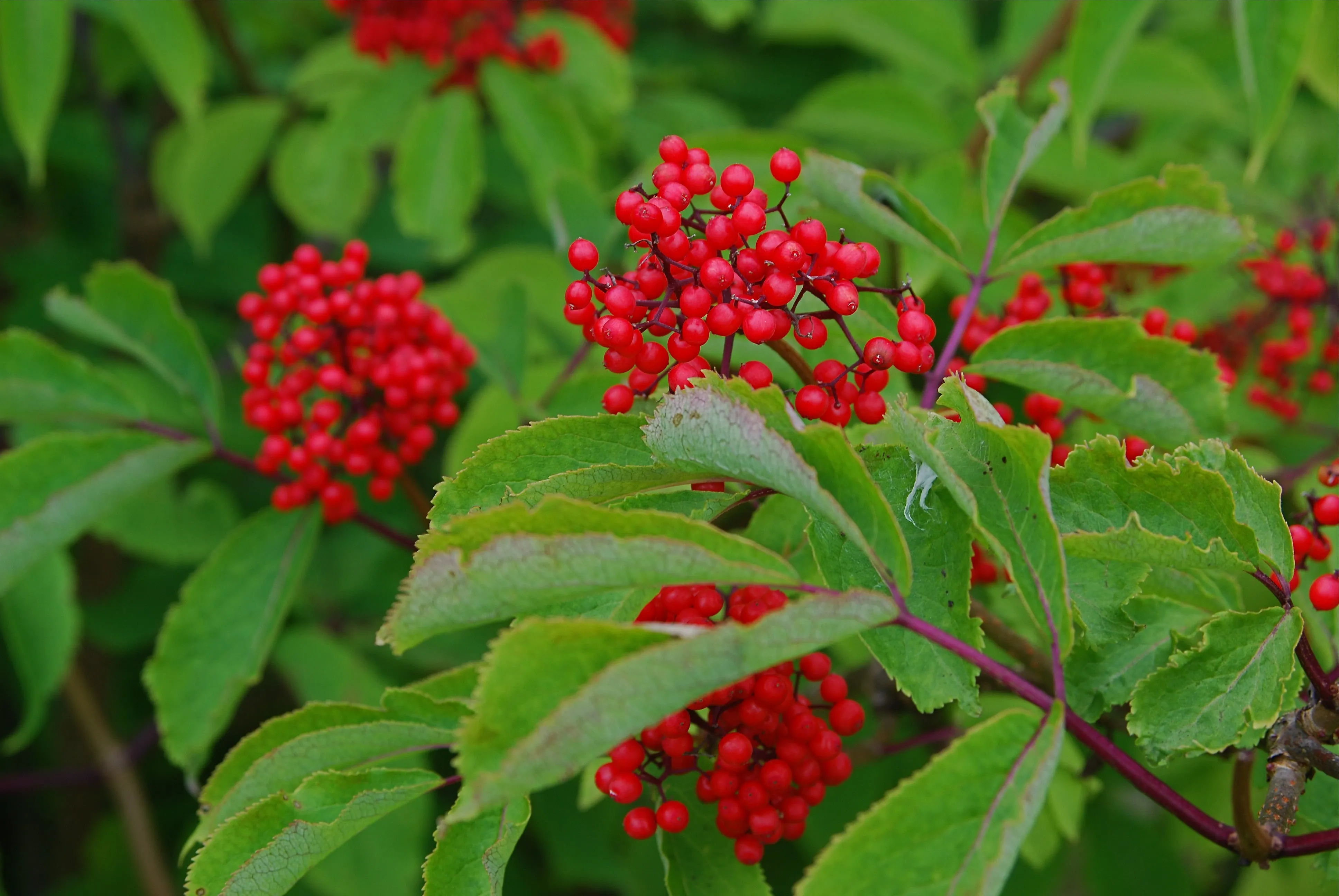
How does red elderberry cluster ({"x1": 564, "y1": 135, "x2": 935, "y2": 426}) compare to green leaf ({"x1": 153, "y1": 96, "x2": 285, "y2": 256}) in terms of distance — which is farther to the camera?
Answer: green leaf ({"x1": 153, "y1": 96, "x2": 285, "y2": 256})

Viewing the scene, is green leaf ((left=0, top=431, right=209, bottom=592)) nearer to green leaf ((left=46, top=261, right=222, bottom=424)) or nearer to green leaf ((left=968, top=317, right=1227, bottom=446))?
green leaf ((left=46, top=261, right=222, bottom=424))

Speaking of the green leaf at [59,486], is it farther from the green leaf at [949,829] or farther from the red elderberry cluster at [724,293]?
the green leaf at [949,829]

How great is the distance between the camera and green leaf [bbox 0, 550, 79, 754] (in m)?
2.56

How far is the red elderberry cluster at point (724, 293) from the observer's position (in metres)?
1.27

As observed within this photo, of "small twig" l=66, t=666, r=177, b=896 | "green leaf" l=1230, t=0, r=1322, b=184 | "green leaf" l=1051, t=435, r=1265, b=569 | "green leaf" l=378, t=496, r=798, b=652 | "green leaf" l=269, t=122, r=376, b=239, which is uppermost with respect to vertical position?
"green leaf" l=1230, t=0, r=1322, b=184

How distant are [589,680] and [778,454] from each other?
0.93 feet

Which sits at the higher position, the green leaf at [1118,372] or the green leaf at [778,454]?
the green leaf at [778,454]

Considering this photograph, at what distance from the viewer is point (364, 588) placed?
11.3ft

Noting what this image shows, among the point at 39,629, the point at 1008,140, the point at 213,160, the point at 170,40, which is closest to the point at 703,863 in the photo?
the point at 1008,140

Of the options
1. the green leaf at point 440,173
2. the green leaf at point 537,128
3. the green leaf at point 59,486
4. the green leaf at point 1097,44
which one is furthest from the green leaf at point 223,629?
the green leaf at point 1097,44

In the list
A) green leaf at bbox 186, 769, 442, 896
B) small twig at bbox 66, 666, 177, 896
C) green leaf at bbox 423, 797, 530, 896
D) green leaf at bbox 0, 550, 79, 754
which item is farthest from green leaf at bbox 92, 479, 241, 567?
green leaf at bbox 423, 797, 530, 896

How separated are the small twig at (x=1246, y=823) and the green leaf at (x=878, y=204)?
32.4 inches

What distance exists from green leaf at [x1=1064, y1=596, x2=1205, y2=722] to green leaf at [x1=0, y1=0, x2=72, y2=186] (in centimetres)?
251

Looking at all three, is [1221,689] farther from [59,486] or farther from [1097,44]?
[59,486]
